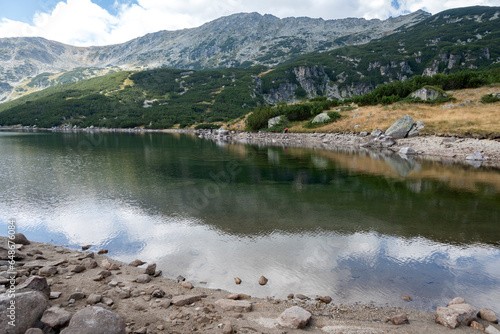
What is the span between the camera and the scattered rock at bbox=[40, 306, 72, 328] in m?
5.21

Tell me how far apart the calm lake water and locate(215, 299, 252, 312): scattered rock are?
42.5 inches

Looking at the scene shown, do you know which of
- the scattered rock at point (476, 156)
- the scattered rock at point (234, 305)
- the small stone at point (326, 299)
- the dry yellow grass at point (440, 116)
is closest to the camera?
the scattered rock at point (234, 305)

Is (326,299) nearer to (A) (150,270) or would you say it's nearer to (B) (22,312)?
(A) (150,270)

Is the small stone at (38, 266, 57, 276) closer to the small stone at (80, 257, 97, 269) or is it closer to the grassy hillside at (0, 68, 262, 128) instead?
the small stone at (80, 257, 97, 269)

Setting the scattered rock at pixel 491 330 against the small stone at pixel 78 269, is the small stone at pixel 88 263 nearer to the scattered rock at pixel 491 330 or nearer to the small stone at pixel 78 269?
the small stone at pixel 78 269

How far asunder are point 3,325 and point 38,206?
14344mm

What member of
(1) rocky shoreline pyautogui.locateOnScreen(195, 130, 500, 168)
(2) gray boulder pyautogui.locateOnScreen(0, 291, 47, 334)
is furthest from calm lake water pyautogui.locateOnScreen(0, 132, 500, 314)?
(1) rocky shoreline pyautogui.locateOnScreen(195, 130, 500, 168)

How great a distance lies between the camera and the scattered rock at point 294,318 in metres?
6.13

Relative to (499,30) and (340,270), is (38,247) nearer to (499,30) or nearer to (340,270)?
(340,270)

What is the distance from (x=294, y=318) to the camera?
6.23 meters

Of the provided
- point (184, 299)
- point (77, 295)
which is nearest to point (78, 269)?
point (77, 295)

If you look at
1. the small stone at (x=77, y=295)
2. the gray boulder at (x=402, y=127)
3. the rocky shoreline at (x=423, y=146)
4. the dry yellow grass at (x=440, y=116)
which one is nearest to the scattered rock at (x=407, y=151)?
the rocky shoreline at (x=423, y=146)

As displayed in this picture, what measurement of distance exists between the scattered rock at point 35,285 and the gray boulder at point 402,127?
50.0 meters

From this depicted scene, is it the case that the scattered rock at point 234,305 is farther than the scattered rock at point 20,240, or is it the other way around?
the scattered rock at point 20,240
